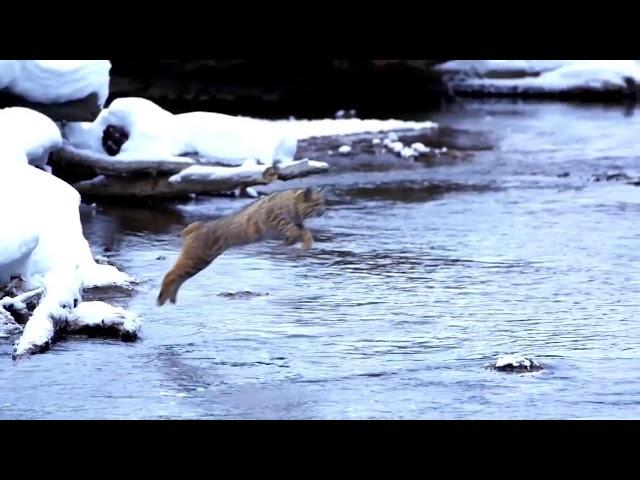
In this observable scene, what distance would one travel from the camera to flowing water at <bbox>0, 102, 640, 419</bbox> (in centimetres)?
764

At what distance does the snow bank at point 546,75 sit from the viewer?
93.4 ft

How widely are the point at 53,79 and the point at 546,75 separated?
17526mm

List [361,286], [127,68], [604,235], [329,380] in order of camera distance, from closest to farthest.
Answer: [329,380], [361,286], [604,235], [127,68]

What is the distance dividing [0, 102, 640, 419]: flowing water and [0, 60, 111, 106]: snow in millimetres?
1326

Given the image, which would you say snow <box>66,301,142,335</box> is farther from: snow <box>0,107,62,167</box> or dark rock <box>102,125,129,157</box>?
dark rock <box>102,125,129,157</box>

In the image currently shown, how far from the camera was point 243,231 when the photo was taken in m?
9.04

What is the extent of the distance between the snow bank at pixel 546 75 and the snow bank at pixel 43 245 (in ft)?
59.0

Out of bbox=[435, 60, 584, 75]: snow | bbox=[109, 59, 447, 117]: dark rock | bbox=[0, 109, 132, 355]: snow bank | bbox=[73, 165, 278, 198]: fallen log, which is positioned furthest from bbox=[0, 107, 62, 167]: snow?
bbox=[435, 60, 584, 75]: snow

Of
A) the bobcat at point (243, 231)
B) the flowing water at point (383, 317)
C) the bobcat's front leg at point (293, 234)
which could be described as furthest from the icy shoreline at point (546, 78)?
the bobcat's front leg at point (293, 234)

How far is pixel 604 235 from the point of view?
13.3 m

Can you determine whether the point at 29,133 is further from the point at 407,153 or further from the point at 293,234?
the point at 407,153

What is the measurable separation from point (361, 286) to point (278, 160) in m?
4.59
